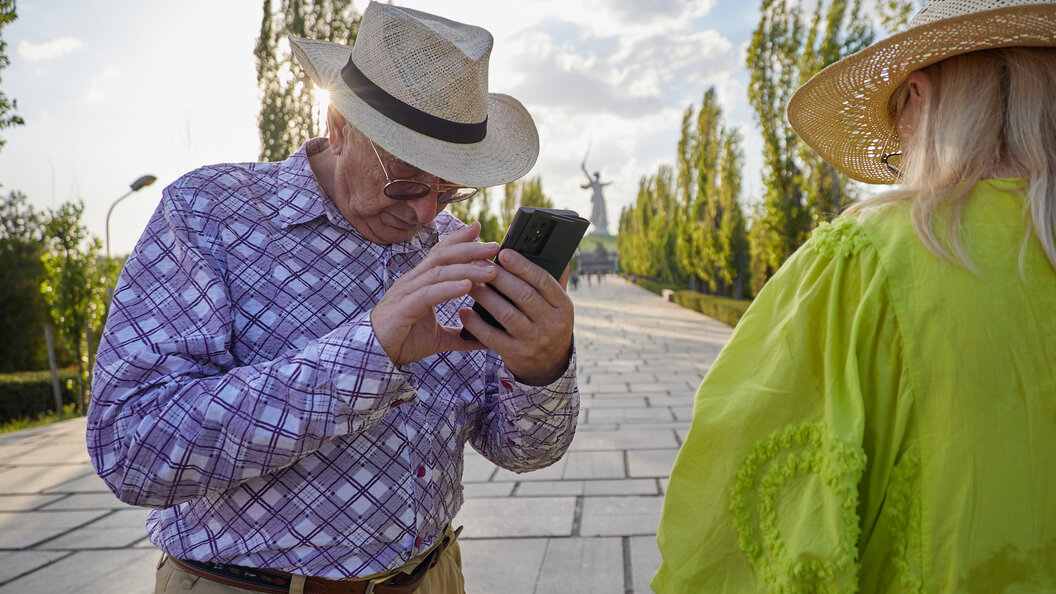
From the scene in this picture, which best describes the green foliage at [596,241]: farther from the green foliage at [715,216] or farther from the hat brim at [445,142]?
the hat brim at [445,142]

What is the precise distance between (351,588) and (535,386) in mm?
516

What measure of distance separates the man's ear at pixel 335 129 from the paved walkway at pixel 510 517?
8.10ft

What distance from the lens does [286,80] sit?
11422 millimetres

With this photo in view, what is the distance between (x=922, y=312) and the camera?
1020mm

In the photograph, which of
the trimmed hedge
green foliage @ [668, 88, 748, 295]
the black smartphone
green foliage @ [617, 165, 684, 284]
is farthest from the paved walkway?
green foliage @ [617, 165, 684, 284]

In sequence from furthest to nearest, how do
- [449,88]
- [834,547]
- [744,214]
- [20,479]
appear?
[744,214] → [20,479] → [449,88] → [834,547]

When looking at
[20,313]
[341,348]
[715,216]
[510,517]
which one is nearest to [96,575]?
[510,517]

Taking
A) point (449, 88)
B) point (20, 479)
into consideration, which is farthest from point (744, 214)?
point (449, 88)

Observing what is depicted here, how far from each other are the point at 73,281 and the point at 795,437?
1330 cm

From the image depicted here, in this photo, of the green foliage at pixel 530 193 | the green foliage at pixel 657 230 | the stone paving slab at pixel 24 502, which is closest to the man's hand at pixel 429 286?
the stone paving slab at pixel 24 502

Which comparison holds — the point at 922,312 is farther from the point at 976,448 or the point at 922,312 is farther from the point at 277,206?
the point at 277,206

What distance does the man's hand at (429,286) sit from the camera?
1112 millimetres

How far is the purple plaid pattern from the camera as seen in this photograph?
1.11 metres

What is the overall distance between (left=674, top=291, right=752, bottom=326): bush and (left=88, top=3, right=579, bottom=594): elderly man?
13548 millimetres
